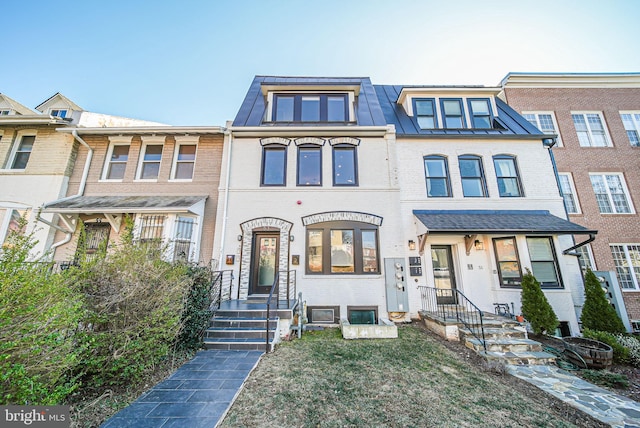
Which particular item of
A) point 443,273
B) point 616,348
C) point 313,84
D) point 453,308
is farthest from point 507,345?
point 313,84

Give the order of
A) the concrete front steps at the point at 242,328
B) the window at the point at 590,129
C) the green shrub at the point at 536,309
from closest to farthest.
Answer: the concrete front steps at the point at 242,328 < the green shrub at the point at 536,309 < the window at the point at 590,129

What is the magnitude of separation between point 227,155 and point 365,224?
216 inches

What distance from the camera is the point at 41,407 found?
229 cm

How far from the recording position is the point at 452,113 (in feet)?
32.3

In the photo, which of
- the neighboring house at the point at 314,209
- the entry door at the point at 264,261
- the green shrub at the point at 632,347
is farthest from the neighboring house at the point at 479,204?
the entry door at the point at 264,261

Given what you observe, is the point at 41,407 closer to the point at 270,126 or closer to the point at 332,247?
the point at 332,247

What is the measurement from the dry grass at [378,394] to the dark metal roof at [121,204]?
5574 mm

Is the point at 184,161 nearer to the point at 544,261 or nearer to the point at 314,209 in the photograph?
the point at 314,209

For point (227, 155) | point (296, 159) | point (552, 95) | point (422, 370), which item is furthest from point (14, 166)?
point (552, 95)

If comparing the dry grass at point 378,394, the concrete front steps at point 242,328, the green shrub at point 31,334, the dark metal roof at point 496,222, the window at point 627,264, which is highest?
the dark metal roof at point 496,222

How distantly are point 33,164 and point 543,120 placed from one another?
2106 cm

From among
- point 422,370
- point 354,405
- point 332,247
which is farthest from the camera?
point 332,247

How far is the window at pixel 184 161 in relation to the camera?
8.84m

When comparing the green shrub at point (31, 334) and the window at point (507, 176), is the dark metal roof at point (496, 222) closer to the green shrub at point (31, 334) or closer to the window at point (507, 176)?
the window at point (507, 176)
